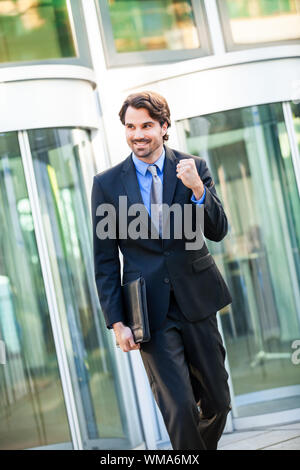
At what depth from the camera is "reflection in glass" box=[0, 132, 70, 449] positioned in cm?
492

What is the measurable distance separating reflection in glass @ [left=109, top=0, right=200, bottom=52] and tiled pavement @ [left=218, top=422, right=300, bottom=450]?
279cm

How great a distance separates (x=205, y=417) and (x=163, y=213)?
1.04 meters

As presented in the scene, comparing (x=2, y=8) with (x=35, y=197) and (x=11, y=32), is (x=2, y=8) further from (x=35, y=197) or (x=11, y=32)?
(x=35, y=197)

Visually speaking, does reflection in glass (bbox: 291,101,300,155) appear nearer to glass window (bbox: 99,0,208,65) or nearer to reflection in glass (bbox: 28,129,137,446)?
glass window (bbox: 99,0,208,65)

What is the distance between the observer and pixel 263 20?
5723mm

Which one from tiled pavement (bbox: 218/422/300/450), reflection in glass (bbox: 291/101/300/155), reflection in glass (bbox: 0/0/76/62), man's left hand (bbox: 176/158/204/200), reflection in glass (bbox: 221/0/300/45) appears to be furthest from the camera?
reflection in glass (bbox: 221/0/300/45)

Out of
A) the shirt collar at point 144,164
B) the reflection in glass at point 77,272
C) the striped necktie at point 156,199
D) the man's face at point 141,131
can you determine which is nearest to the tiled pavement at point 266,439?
the reflection in glass at point 77,272

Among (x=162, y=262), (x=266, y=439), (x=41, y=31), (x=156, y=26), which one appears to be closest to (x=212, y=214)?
(x=162, y=262)

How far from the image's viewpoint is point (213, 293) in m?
3.61

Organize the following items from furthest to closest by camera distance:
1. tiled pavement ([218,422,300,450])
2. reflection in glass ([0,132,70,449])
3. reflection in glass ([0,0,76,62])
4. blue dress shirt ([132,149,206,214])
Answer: reflection in glass ([0,0,76,62])
reflection in glass ([0,132,70,449])
tiled pavement ([218,422,300,450])
blue dress shirt ([132,149,206,214])

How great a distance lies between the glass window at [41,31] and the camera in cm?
515

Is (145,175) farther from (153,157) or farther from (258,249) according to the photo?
(258,249)

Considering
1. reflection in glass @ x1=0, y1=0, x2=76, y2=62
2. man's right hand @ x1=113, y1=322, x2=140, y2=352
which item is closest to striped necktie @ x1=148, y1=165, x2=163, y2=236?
man's right hand @ x1=113, y1=322, x2=140, y2=352

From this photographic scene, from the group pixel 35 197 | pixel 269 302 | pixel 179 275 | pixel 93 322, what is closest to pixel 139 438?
pixel 93 322
